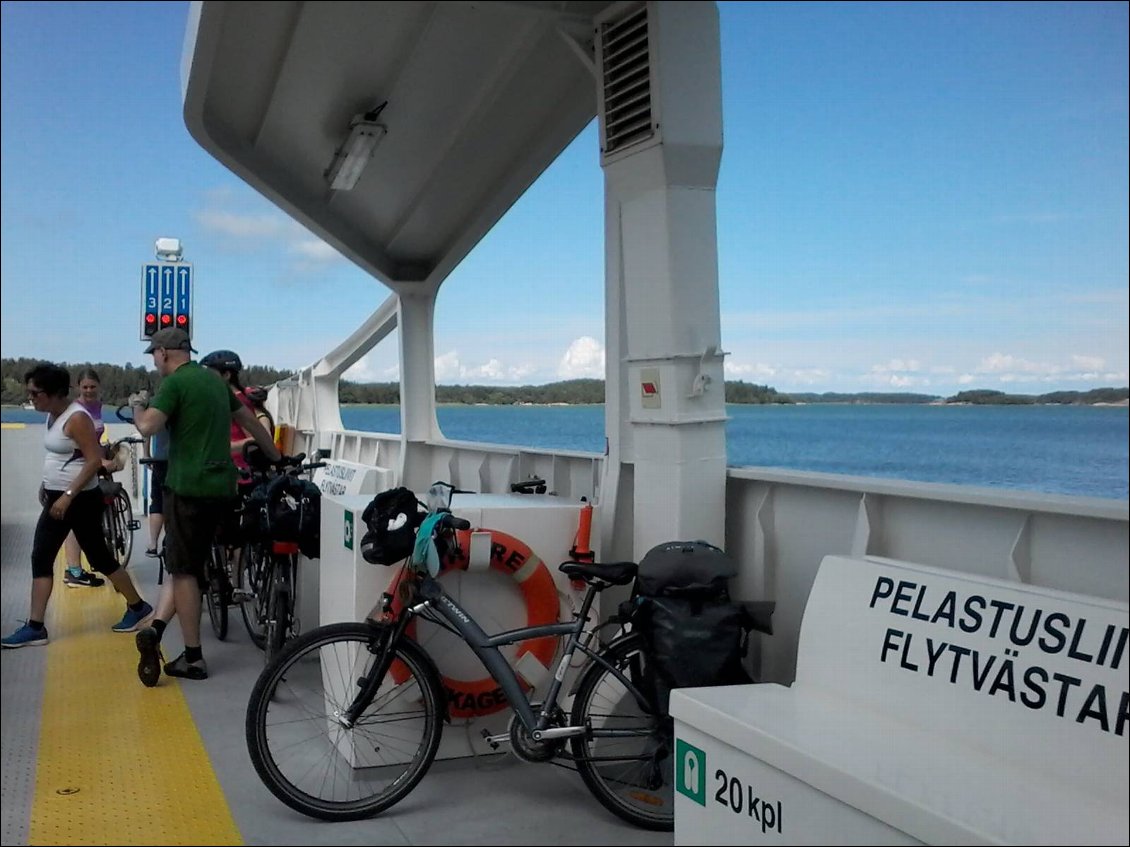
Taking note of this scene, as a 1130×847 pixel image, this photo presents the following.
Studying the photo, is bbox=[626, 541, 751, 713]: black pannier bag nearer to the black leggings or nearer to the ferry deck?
the ferry deck

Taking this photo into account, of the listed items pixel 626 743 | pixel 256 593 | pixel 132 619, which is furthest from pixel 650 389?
pixel 132 619

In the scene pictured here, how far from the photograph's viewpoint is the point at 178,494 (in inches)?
198

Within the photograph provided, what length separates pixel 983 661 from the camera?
2586mm

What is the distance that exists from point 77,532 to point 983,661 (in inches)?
201

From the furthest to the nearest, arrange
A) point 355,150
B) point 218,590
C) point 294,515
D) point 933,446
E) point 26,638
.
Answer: point 933,446, point 218,590, point 26,638, point 355,150, point 294,515

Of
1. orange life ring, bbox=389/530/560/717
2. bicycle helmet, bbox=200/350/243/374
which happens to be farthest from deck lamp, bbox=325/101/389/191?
orange life ring, bbox=389/530/560/717

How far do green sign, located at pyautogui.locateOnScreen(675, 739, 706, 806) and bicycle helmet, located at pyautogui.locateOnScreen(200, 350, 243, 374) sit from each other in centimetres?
396

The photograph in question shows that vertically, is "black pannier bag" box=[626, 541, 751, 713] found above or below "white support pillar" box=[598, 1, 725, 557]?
below

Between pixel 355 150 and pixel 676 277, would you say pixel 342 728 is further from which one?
pixel 355 150

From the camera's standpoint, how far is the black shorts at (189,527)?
5.04 m

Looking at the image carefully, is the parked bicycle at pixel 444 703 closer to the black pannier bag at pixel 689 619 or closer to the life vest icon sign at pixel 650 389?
the black pannier bag at pixel 689 619

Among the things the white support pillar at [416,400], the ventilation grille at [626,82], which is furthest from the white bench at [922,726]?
the white support pillar at [416,400]

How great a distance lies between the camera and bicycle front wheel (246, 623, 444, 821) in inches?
139

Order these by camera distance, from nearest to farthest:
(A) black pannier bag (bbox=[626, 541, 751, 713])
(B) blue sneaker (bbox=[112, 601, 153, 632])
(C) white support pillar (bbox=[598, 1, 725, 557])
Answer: (A) black pannier bag (bbox=[626, 541, 751, 713]), (C) white support pillar (bbox=[598, 1, 725, 557]), (B) blue sneaker (bbox=[112, 601, 153, 632])
